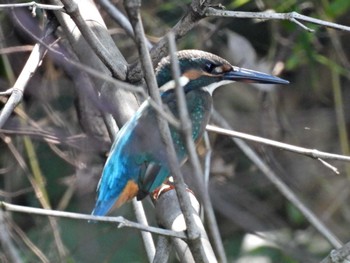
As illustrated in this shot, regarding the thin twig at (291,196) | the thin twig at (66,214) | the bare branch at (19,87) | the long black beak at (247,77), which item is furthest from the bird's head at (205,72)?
the thin twig at (66,214)

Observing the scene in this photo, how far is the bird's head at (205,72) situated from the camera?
2.40 metres

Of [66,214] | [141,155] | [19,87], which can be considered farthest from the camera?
[141,155]

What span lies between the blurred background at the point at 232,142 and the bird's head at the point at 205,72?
597 millimetres

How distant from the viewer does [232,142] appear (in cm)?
371

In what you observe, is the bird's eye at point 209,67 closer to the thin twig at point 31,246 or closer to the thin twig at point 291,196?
the thin twig at point 291,196

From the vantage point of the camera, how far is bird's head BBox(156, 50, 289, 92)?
94.6 inches

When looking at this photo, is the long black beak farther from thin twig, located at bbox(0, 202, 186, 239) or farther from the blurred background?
thin twig, located at bbox(0, 202, 186, 239)

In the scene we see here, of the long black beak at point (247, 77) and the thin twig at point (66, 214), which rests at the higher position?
the thin twig at point (66, 214)

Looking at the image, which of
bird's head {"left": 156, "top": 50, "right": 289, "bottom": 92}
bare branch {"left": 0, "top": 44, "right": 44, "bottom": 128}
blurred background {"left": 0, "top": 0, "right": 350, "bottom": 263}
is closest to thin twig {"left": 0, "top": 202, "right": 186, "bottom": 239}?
bare branch {"left": 0, "top": 44, "right": 44, "bottom": 128}

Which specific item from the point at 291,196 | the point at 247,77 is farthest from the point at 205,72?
the point at 291,196

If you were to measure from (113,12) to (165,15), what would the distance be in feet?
3.04

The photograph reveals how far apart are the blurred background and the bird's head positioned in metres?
0.60

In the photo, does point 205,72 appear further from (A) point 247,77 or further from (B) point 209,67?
(A) point 247,77

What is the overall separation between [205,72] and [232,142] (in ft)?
4.24
